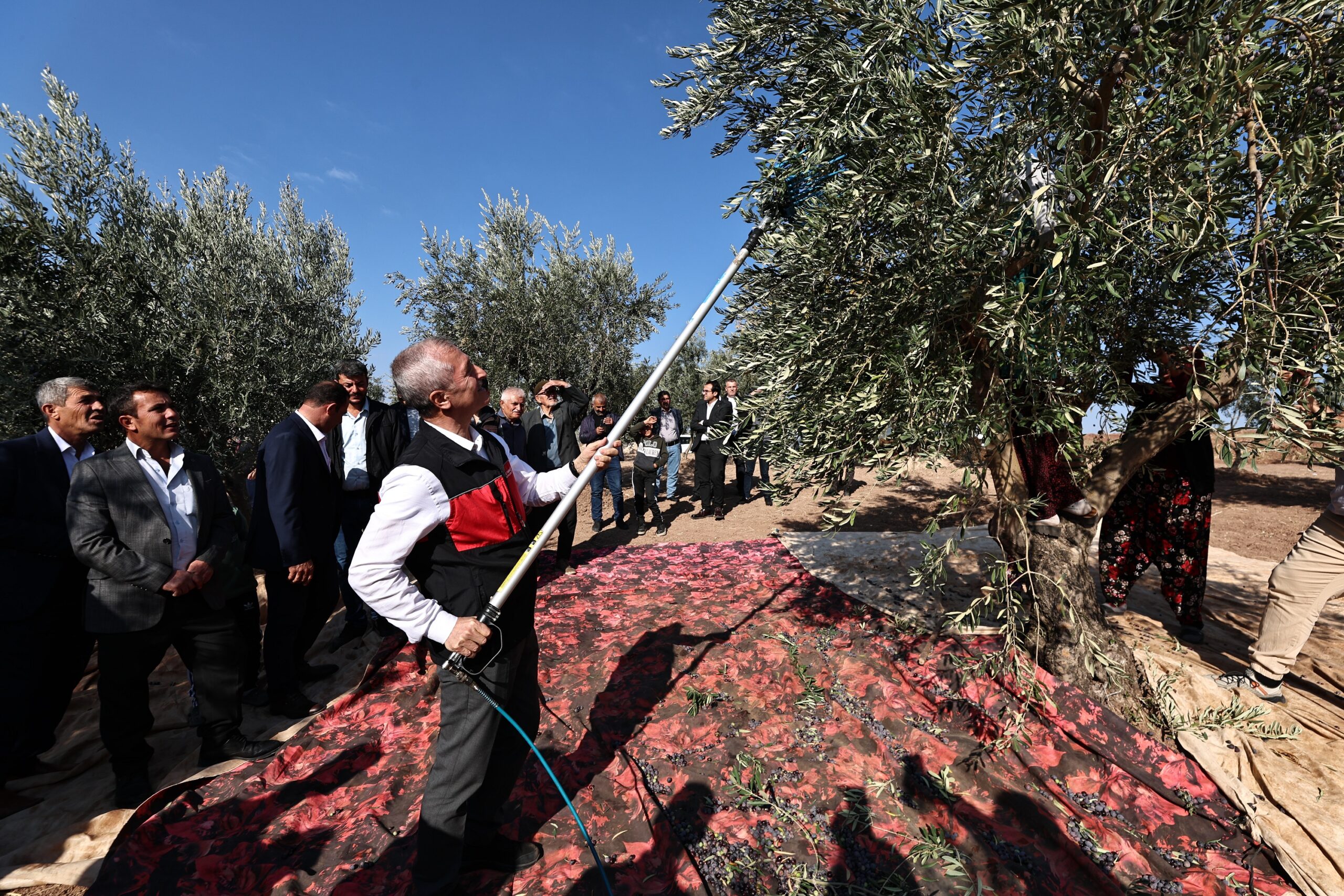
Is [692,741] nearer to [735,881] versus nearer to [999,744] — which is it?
[735,881]

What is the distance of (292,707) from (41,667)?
157 cm

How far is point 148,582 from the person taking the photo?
3529 mm

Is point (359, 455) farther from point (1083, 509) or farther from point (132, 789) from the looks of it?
point (1083, 509)

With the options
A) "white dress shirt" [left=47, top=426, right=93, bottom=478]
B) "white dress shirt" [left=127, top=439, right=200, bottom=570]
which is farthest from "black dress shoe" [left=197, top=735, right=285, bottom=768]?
"white dress shirt" [left=47, top=426, right=93, bottom=478]

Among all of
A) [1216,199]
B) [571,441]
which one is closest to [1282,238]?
[1216,199]

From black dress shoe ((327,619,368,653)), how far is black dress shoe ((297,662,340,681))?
1.31ft

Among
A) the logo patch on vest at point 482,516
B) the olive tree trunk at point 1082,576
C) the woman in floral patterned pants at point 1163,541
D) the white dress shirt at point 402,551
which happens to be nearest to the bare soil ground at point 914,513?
the woman in floral patterned pants at point 1163,541

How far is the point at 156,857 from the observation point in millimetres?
3076

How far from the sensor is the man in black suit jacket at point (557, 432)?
802cm

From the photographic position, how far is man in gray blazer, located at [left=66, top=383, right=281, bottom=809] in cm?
350

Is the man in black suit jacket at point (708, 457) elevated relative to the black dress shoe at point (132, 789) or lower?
elevated

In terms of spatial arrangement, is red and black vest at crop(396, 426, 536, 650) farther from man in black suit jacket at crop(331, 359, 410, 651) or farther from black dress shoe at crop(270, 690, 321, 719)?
man in black suit jacket at crop(331, 359, 410, 651)

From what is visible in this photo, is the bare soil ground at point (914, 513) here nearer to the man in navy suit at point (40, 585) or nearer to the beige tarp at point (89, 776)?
the beige tarp at point (89, 776)

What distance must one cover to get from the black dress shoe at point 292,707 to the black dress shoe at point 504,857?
2.43 meters
